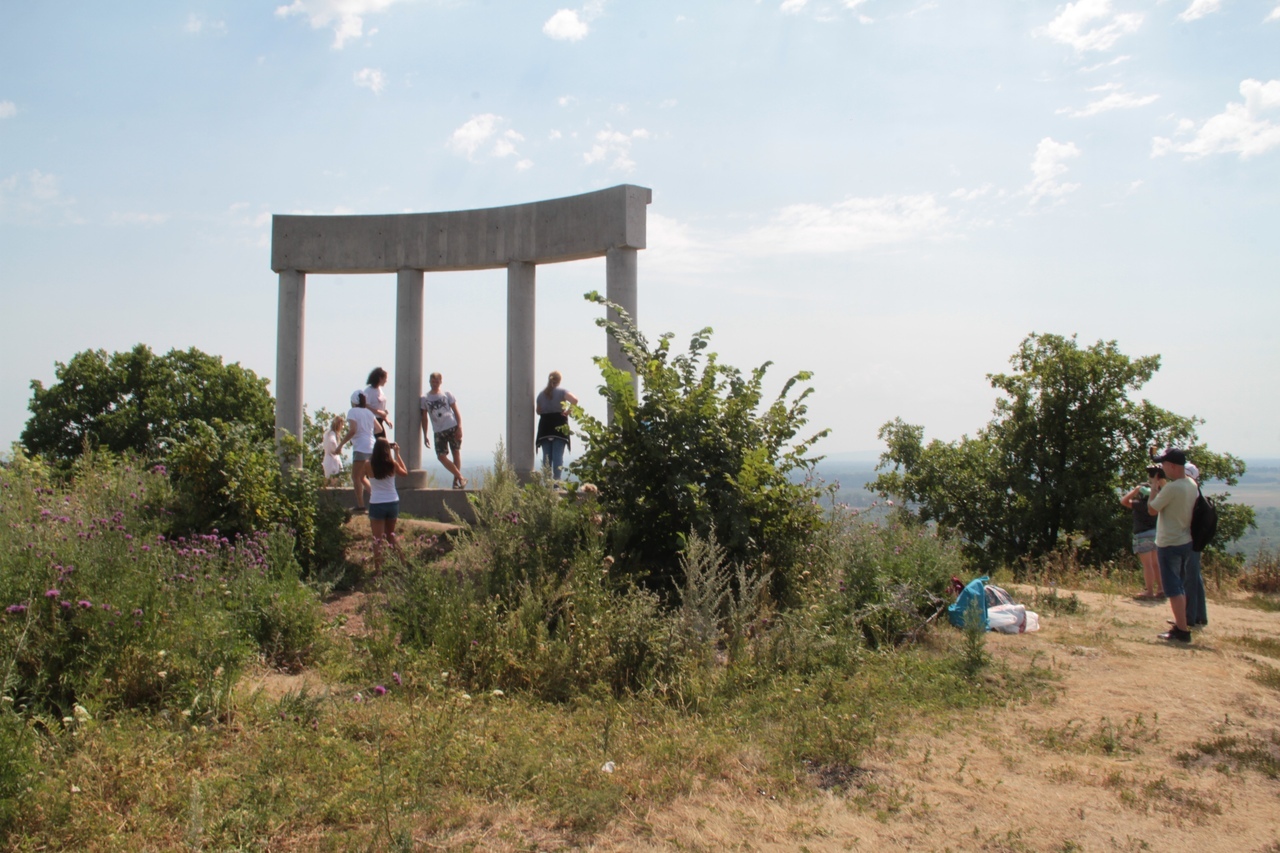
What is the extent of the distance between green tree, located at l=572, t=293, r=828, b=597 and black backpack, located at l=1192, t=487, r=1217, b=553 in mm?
3082

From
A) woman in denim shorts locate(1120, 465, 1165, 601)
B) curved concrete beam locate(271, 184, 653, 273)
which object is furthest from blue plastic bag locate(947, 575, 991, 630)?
curved concrete beam locate(271, 184, 653, 273)

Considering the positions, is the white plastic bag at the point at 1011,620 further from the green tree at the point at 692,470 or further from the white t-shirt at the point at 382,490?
the white t-shirt at the point at 382,490

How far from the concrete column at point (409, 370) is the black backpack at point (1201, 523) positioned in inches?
356

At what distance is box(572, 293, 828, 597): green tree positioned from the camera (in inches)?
274

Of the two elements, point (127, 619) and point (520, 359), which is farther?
point (520, 359)

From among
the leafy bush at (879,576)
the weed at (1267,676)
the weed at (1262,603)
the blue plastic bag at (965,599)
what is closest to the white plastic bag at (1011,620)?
the blue plastic bag at (965,599)

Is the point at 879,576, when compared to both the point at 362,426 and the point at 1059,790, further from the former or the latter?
the point at 362,426

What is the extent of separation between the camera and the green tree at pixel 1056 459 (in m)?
19.4

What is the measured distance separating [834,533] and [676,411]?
1688 millimetres

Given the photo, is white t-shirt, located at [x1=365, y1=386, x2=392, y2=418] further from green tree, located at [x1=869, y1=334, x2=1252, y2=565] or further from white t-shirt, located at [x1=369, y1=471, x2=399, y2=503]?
green tree, located at [x1=869, y1=334, x2=1252, y2=565]

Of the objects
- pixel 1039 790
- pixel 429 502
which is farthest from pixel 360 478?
pixel 1039 790

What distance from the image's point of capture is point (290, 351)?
1285cm

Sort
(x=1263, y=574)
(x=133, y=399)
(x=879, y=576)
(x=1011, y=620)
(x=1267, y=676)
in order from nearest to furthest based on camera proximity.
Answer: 1. (x=1267, y=676)
2. (x=879, y=576)
3. (x=1011, y=620)
4. (x=1263, y=574)
5. (x=133, y=399)

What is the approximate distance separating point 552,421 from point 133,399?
2218 centimetres
